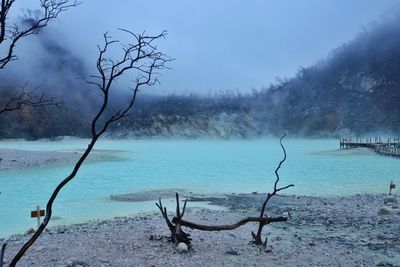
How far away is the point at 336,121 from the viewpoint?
423 feet

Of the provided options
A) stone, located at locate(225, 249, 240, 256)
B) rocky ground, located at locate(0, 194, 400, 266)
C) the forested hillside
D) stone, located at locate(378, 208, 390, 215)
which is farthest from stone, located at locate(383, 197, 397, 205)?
the forested hillside

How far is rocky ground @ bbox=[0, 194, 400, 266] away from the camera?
845 centimetres

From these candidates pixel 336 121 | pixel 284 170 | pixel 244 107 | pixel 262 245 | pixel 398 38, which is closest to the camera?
pixel 262 245

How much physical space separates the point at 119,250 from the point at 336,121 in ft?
416

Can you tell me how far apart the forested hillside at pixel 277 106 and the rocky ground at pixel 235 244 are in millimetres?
105881

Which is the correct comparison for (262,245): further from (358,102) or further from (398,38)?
(398,38)

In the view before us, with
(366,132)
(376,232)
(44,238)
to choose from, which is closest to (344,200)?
(376,232)

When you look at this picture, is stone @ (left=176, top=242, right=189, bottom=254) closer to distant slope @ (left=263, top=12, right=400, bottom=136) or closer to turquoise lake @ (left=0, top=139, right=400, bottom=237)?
turquoise lake @ (left=0, top=139, right=400, bottom=237)

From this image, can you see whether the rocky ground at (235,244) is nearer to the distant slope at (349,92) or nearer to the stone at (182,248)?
the stone at (182,248)

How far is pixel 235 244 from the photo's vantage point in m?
9.67

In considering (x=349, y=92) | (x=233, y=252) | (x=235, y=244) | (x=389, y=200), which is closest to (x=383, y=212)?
(x=389, y=200)

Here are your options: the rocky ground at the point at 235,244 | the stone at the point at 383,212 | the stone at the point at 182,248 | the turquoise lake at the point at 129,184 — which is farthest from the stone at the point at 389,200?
the stone at the point at 182,248

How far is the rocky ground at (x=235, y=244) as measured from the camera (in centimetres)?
845

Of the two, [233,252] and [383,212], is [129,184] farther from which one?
[233,252]
